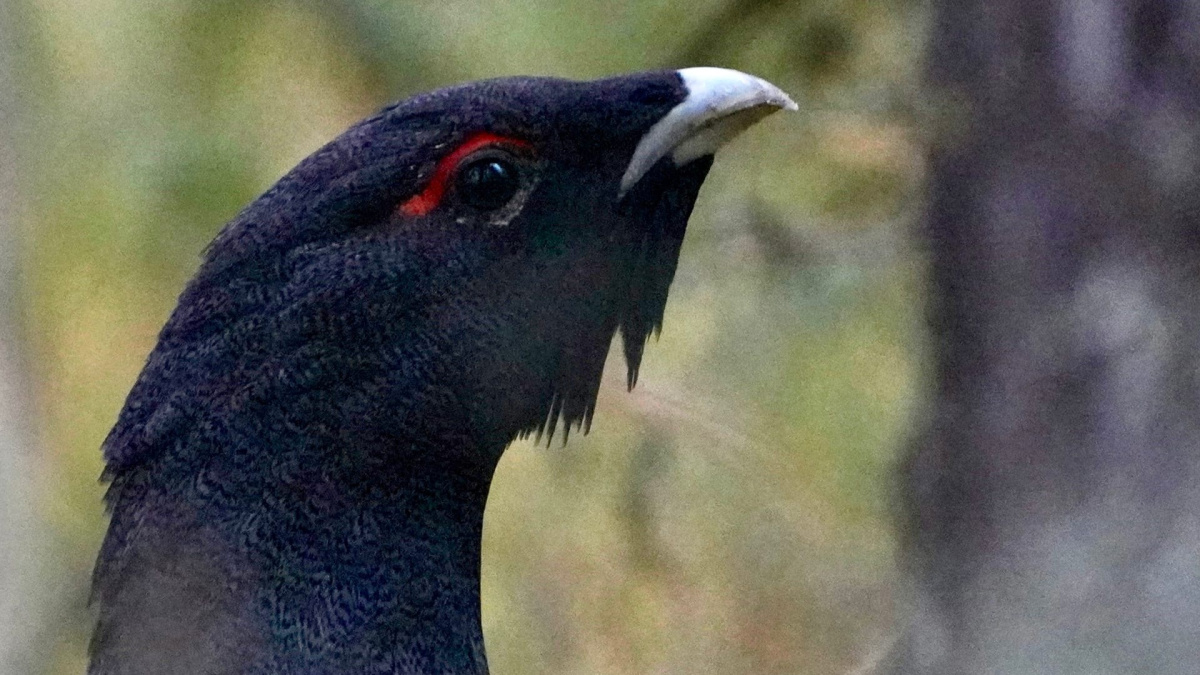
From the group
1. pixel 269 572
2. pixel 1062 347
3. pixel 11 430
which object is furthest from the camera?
pixel 11 430

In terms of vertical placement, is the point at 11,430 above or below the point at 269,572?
above

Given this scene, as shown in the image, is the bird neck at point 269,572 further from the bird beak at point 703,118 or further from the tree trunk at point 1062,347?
the tree trunk at point 1062,347

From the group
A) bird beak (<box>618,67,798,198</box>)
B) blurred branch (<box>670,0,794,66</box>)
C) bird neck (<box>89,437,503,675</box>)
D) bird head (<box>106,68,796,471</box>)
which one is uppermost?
blurred branch (<box>670,0,794,66</box>)

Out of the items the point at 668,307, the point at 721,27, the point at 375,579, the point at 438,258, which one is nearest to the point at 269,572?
the point at 375,579

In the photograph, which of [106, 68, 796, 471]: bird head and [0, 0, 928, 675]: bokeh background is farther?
[0, 0, 928, 675]: bokeh background

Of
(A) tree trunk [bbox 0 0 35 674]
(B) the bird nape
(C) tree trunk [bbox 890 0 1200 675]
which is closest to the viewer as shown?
(B) the bird nape

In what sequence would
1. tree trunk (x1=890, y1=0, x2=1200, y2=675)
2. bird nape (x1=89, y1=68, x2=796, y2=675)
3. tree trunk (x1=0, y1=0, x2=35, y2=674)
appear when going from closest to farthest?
bird nape (x1=89, y1=68, x2=796, y2=675)
tree trunk (x1=890, y1=0, x2=1200, y2=675)
tree trunk (x1=0, y1=0, x2=35, y2=674)

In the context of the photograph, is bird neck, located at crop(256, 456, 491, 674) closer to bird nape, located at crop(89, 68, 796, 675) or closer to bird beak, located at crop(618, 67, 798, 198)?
bird nape, located at crop(89, 68, 796, 675)

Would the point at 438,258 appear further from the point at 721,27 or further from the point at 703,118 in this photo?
the point at 721,27

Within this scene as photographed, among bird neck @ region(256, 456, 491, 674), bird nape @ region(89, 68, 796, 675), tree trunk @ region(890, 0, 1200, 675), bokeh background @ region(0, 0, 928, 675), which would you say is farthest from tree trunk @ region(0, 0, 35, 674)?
tree trunk @ region(890, 0, 1200, 675)
